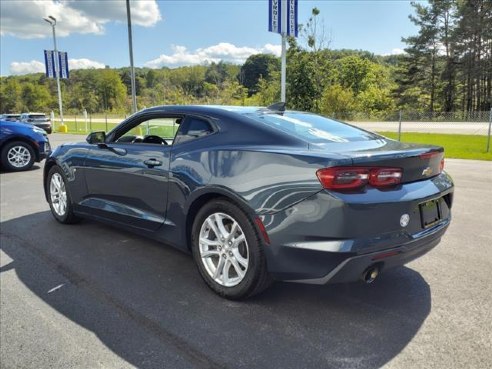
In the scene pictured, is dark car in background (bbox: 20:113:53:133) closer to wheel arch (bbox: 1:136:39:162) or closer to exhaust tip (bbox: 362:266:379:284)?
wheel arch (bbox: 1:136:39:162)

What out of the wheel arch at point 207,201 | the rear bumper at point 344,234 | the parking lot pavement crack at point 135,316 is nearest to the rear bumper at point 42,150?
the parking lot pavement crack at point 135,316

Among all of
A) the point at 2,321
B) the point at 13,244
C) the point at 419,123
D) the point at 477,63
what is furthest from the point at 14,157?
the point at 477,63

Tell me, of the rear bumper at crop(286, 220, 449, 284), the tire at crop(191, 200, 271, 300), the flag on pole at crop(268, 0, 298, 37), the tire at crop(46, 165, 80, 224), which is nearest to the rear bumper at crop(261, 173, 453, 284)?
the rear bumper at crop(286, 220, 449, 284)

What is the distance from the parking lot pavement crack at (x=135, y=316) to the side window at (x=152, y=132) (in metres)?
1.36

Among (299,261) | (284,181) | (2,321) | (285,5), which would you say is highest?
(285,5)

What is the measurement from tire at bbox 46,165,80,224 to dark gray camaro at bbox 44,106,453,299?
1.27 metres

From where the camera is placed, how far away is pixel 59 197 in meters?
5.34

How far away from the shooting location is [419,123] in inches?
865

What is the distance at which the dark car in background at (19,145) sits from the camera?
10227 mm

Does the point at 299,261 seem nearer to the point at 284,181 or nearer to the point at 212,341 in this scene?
the point at 284,181

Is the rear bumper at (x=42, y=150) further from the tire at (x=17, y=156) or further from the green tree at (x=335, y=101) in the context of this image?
the green tree at (x=335, y=101)

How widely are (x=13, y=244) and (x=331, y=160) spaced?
3.75 metres

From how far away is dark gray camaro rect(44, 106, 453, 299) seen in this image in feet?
8.61

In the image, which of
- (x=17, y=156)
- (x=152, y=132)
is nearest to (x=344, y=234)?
(x=152, y=132)
